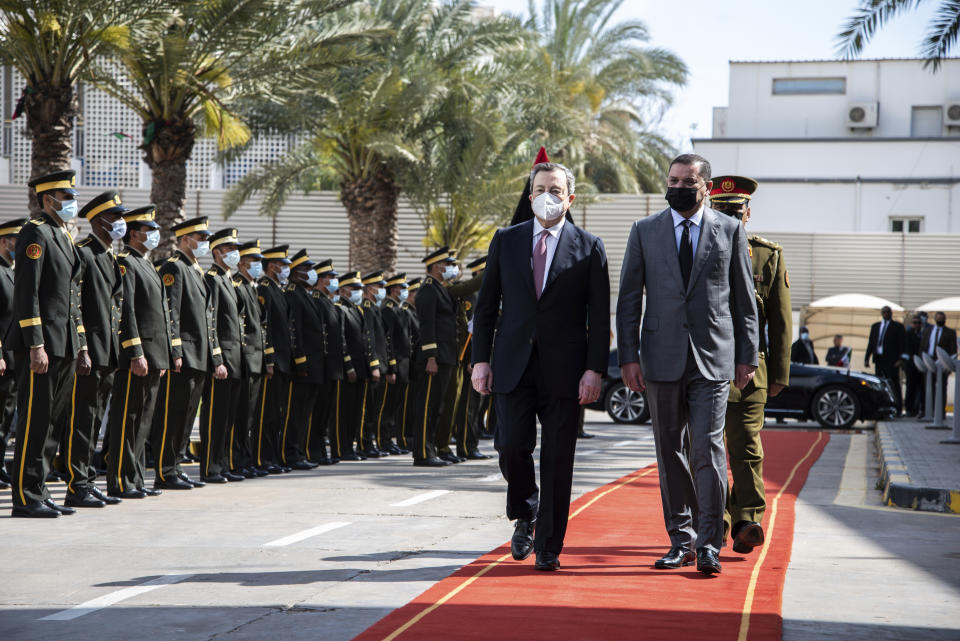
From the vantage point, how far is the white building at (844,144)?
45.4 metres

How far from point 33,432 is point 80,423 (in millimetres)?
845

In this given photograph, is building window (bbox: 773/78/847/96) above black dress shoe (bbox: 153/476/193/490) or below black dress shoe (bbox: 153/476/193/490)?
above

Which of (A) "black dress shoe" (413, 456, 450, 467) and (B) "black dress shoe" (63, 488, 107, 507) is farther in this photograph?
(A) "black dress shoe" (413, 456, 450, 467)

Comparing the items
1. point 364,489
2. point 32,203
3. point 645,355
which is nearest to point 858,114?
point 32,203

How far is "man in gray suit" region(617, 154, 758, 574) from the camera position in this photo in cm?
608

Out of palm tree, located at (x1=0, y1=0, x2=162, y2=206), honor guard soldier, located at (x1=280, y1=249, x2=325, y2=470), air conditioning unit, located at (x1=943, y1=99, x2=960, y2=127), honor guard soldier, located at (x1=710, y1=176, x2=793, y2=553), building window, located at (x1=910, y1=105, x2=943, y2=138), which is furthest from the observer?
building window, located at (x1=910, y1=105, x2=943, y2=138)

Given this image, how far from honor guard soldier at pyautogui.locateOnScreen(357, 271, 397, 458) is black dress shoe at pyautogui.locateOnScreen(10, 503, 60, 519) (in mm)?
5852

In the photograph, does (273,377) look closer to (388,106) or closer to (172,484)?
(172,484)

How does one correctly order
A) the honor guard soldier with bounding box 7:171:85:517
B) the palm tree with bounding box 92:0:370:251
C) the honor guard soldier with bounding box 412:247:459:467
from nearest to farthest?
the honor guard soldier with bounding box 7:171:85:517 < the honor guard soldier with bounding box 412:247:459:467 < the palm tree with bounding box 92:0:370:251

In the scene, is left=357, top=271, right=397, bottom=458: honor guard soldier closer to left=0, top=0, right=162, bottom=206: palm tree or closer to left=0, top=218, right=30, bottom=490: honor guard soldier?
left=0, top=218, right=30, bottom=490: honor guard soldier

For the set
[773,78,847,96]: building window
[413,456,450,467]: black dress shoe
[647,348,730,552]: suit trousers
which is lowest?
[413,456,450,467]: black dress shoe

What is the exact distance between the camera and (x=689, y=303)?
6109mm

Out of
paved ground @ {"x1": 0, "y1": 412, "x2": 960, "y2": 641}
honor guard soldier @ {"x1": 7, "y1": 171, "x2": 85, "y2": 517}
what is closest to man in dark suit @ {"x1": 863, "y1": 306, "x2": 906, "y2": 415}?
paved ground @ {"x1": 0, "y1": 412, "x2": 960, "y2": 641}

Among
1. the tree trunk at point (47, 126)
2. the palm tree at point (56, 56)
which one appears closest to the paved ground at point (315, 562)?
the tree trunk at point (47, 126)
